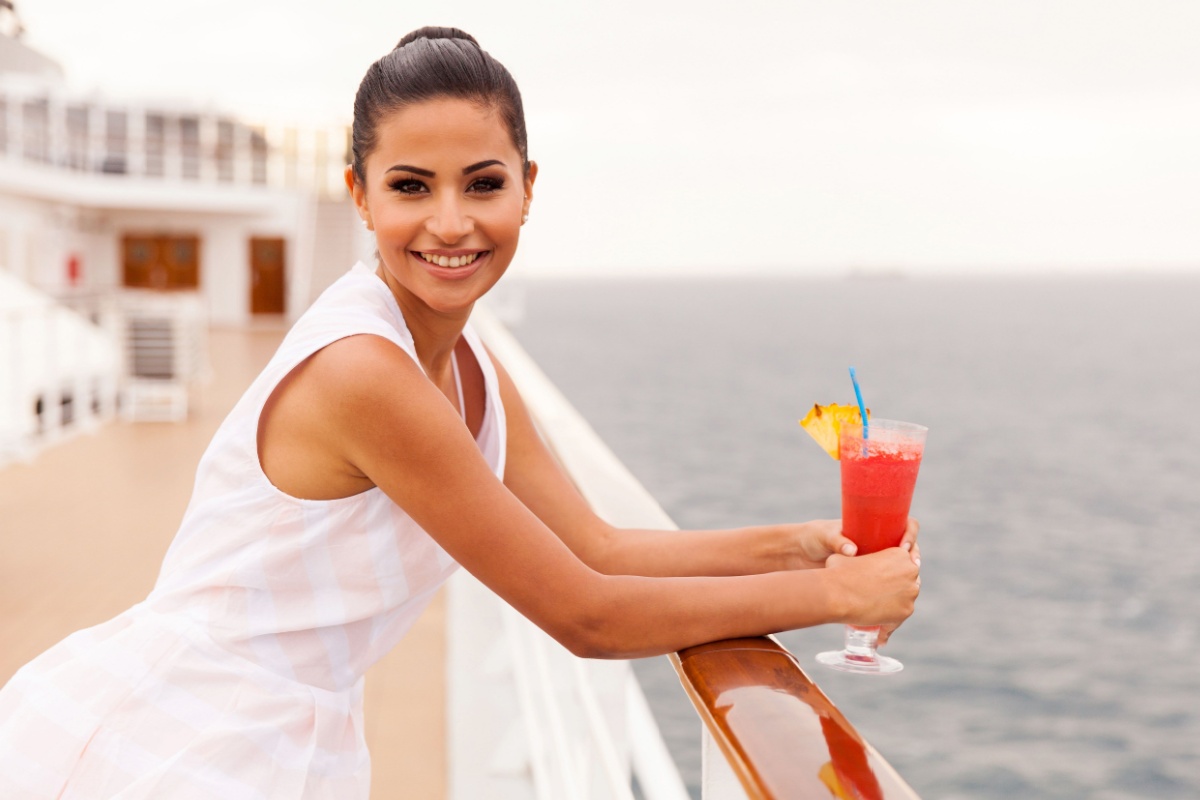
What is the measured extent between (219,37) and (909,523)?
1794cm

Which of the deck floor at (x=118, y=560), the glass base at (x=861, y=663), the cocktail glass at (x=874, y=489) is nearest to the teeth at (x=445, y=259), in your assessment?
the cocktail glass at (x=874, y=489)

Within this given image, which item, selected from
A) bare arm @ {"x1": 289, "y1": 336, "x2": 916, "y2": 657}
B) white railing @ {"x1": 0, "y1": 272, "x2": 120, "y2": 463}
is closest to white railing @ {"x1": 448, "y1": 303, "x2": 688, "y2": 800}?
bare arm @ {"x1": 289, "y1": 336, "x2": 916, "y2": 657}

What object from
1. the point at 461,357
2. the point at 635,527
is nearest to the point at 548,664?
the point at 635,527

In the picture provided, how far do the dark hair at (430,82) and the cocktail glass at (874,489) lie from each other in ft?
1.52

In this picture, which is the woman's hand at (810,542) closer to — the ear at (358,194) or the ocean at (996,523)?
the ear at (358,194)

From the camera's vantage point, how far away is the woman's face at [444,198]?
110cm

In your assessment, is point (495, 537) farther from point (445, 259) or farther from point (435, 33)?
point (435, 33)

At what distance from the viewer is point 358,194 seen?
A: 1.22 m

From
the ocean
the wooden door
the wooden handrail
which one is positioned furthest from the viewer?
the wooden door

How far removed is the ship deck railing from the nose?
1.49 feet

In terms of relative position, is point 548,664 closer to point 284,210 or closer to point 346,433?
point 346,433

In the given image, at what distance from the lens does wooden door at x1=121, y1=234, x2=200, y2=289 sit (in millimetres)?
21562

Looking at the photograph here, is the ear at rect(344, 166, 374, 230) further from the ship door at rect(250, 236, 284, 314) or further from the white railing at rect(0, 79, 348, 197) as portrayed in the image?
the ship door at rect(250, 236, 284, 314)

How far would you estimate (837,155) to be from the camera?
226 feet
